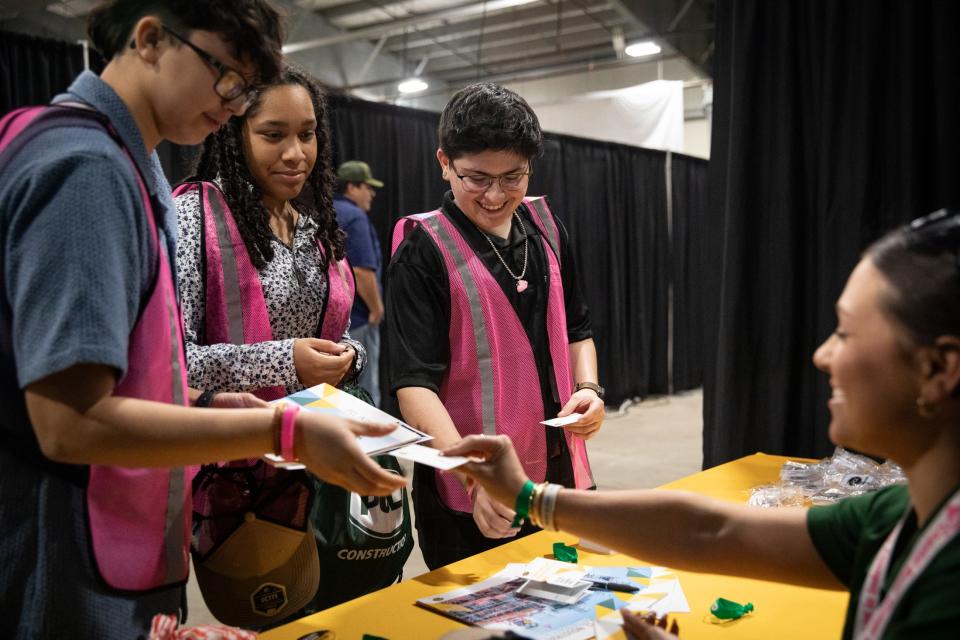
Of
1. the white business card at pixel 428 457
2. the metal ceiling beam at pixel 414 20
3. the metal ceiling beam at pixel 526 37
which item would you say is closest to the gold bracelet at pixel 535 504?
the white business card at pixel 428 457

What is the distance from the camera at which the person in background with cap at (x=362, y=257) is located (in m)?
5.05

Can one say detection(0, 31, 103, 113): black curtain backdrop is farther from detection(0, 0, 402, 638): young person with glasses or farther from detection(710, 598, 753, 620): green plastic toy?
detection(710, 598, 753, 620): green plastic toy

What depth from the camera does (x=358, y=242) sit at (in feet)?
16.7

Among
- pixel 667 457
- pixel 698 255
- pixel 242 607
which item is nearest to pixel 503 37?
pixel 698 255

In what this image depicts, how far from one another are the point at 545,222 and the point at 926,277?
47.4 inches

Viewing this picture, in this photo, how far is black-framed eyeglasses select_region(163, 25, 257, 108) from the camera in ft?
3.56

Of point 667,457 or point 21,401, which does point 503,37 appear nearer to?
point 667,457

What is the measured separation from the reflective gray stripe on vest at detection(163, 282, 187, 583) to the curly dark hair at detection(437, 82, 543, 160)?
850 millimetres

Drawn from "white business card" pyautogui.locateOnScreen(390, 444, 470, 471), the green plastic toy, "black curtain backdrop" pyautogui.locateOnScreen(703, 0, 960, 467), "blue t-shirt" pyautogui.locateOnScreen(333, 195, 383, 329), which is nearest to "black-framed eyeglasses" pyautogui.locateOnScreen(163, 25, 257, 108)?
"white business card" pyautogui.locateOnScreen(390, 444, 470, 471)

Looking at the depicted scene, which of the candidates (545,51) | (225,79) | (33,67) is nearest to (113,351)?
(225,79)

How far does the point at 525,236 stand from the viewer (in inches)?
77.3

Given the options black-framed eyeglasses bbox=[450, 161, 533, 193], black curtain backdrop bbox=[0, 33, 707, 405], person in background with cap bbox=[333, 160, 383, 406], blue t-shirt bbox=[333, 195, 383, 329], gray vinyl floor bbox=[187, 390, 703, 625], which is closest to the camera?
A: black-framed eyeglasses bbox=[450, 161, 533, 193]

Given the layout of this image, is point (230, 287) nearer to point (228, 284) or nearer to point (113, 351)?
point (228, 284)

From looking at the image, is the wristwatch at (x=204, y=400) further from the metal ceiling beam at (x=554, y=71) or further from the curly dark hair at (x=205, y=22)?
the metal ceiling beam at (x=554, y=71)
